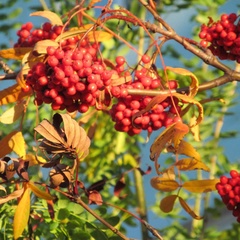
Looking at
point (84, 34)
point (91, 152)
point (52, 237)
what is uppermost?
point (84, 34)

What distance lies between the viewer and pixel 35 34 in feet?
4.49

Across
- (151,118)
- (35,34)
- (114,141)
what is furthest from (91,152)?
(151,118)

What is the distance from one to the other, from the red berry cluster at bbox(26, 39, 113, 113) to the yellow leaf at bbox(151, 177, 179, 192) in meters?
→ 0.22

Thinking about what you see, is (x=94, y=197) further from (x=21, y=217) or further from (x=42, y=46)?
(x=42, y=46)

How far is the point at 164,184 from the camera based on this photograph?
4.13ft

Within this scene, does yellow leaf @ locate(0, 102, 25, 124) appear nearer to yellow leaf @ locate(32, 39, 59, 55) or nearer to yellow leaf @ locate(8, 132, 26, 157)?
yellow leaf @ locate(8, 132, 26, 157)

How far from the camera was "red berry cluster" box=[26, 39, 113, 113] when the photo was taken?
1052mm

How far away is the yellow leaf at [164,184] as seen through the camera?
4.11 feet

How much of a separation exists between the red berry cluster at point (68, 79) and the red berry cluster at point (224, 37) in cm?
28

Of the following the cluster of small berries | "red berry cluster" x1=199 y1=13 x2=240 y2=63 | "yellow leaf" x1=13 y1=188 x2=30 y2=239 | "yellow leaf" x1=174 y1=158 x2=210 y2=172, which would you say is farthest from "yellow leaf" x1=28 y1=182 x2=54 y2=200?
"red berry cluster" x1=199 y1=13 x2=240 y2=63

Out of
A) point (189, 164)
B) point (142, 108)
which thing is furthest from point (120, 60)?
point (189, 164)

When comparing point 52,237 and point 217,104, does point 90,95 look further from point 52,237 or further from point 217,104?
point 217,104

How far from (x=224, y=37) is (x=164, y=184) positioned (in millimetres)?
260

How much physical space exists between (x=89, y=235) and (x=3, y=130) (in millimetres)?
567
